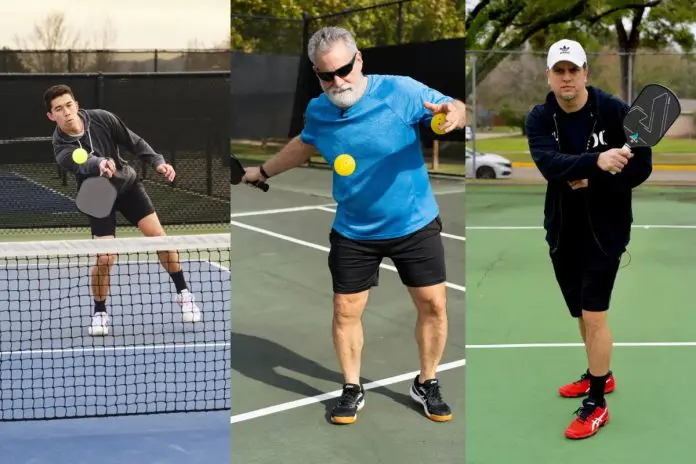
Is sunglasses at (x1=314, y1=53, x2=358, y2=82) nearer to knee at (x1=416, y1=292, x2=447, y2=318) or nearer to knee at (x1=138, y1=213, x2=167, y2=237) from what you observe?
knee at (x1=416, y1=292, x2=447, y2=318)

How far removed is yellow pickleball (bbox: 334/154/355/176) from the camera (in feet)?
10.3

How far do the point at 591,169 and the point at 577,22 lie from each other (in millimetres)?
14735

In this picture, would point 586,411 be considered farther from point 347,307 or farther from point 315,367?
point 315,367

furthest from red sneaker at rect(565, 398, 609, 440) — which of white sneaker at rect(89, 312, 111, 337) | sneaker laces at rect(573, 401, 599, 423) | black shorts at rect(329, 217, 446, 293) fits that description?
white sneaker at rect(89, 312, 111, 337)

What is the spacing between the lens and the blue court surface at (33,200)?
9742 millimetres

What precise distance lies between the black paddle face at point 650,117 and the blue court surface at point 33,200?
743cm

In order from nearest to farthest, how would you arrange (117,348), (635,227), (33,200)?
(117,348) < (635,227) < (33,200)

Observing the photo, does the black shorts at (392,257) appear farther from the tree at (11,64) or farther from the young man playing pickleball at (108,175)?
the tree at (11,64)

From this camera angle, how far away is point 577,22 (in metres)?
17.0

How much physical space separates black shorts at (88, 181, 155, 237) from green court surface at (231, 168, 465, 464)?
2.76 ft

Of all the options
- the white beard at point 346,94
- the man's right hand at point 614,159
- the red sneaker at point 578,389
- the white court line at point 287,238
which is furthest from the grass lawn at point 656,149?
the white beard at point 346,94

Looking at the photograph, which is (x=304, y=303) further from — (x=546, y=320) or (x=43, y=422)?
(x=43, y=422)

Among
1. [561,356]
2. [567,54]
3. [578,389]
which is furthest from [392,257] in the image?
[561,356]

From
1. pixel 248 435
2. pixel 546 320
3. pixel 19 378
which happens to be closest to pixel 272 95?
pixel 546 320
